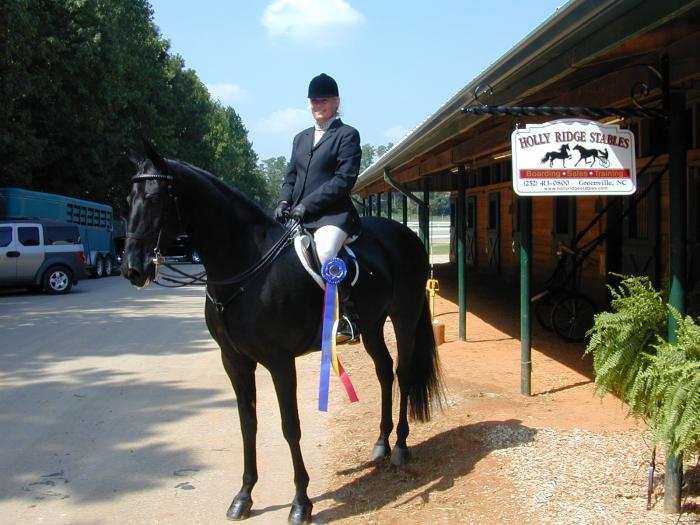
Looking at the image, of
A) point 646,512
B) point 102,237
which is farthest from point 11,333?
point 102,237

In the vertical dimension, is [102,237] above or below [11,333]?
above

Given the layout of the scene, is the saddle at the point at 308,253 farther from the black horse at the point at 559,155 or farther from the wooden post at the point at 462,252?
the wooden post at the point at 462,252

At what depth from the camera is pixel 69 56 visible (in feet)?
88.2

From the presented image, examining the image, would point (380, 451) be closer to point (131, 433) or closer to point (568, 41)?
point (131, 433)

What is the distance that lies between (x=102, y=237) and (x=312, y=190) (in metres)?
25.7

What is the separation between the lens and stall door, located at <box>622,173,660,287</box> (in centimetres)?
1033

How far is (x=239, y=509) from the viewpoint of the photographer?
4.21m

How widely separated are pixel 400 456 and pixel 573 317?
5.36m

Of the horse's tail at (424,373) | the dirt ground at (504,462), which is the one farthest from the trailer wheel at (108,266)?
the horse's tail at (424,373)

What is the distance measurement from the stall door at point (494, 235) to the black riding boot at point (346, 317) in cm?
1581

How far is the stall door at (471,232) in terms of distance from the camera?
23.3m

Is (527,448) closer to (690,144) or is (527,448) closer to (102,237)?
(690,144)

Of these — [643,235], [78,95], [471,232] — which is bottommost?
[643,235]

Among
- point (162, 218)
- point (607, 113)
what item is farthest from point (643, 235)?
point (162, 218)
